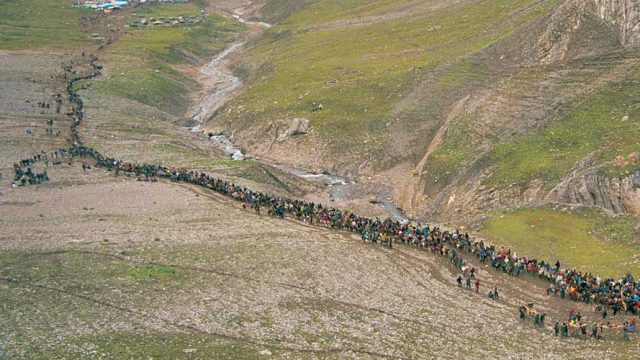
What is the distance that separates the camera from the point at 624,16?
10569 centimetres

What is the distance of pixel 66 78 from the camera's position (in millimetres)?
159250

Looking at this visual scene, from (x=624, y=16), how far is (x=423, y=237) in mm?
57341

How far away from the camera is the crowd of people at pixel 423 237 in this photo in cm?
5722

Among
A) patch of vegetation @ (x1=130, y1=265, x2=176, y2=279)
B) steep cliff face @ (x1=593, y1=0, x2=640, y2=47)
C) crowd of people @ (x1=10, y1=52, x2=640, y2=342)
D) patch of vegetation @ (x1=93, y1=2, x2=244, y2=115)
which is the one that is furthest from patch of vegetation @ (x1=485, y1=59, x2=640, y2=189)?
patch of vegetation @ (x1=93, y1=2, x2=244, y2=115)

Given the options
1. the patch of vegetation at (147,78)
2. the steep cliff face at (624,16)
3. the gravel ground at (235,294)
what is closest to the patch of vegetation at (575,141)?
the steep cliff face at (624,16)

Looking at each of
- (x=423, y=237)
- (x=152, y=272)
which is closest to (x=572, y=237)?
(x=423, y=237)

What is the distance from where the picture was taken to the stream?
3880 inches

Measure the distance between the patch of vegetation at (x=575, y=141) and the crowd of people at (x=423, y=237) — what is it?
651 inches

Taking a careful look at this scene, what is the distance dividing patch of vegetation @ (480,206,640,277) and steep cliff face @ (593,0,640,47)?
40992mm

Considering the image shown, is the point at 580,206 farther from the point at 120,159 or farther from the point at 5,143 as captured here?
the point at 5,143

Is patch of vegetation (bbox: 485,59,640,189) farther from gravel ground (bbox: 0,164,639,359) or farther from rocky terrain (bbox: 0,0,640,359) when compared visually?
gravel ground (bbox: 0,164,639,359)

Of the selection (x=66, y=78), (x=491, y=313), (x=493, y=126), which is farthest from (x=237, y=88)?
(x=491, y=313)

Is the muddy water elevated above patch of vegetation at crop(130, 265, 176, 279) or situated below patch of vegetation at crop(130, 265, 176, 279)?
above

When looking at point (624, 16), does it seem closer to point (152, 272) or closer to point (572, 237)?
point (572, 237)
